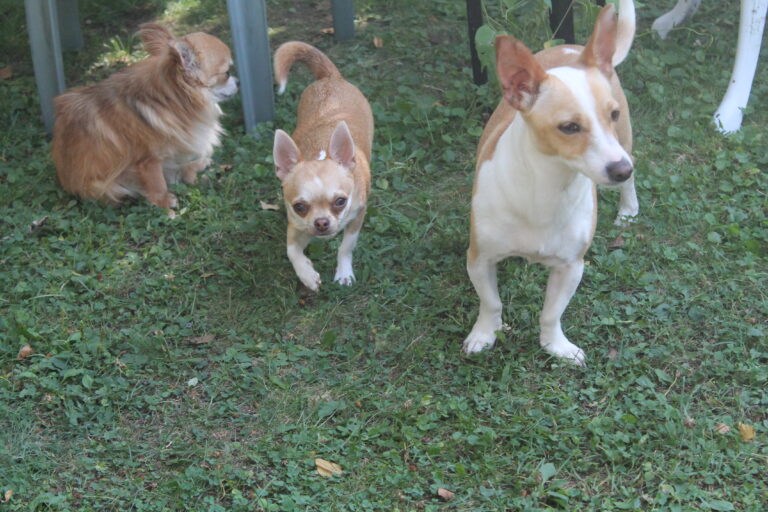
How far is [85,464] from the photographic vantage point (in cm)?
303

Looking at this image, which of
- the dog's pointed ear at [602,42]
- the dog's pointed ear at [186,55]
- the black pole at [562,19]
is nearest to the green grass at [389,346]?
the black pole at [562,19]

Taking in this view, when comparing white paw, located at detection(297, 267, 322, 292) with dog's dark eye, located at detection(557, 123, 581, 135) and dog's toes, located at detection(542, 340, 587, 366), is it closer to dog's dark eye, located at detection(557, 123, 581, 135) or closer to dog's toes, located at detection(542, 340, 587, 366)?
dog's toes, located at detection(542, 340, 587, 366)

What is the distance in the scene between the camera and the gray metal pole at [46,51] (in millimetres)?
4883

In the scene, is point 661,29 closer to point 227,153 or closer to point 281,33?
point 281,33

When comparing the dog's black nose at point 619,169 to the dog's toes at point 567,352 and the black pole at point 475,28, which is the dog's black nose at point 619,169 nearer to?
the dog's toes at point 567,352

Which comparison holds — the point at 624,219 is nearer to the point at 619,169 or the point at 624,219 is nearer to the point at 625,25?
the point at 625,25

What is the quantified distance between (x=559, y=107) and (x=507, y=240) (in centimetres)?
61

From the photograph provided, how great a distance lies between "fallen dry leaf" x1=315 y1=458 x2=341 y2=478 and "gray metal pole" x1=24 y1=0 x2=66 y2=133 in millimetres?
3127

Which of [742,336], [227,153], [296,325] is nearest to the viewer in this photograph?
[742,336]

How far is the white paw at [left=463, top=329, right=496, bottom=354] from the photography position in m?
3.53

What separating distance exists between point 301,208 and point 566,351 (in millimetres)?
1246

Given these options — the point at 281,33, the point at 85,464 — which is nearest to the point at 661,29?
the point at 281,33

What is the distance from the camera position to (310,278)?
3.85 metres

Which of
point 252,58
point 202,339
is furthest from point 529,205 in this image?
point 252,58
